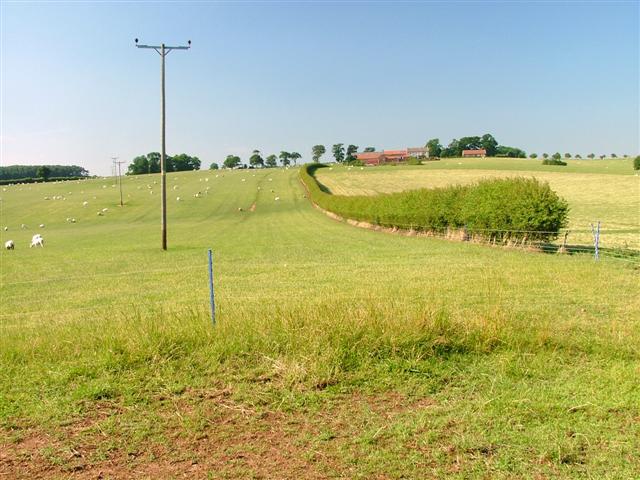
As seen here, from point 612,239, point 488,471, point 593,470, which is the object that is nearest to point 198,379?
point 488,471

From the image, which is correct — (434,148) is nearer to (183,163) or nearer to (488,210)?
(183,163)

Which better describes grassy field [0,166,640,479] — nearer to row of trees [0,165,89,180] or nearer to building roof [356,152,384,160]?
building roof [356,152,384,160]

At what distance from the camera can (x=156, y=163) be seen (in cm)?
14500

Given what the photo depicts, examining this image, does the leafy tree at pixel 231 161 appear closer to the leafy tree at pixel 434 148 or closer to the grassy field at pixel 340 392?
the leafy tree at pixel 434 148

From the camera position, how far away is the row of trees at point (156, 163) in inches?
5616

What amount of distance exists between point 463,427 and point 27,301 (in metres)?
12.7

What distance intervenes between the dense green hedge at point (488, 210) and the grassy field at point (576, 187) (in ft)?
10.5

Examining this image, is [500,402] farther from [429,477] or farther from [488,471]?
[429,477]

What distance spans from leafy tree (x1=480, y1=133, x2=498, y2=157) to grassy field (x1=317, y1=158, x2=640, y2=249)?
194ft

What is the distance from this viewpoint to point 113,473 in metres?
3.62

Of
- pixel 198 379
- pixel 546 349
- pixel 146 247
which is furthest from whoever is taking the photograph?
pixel 146 247

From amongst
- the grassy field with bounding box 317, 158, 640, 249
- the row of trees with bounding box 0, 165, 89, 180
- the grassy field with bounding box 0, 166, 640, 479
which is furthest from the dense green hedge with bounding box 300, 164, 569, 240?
the row of trees with bounding box 0, 165, 89, 180

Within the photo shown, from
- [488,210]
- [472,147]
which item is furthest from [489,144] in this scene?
[488,210]

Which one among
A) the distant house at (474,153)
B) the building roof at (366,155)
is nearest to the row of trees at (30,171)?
the building roof at (366,155)
